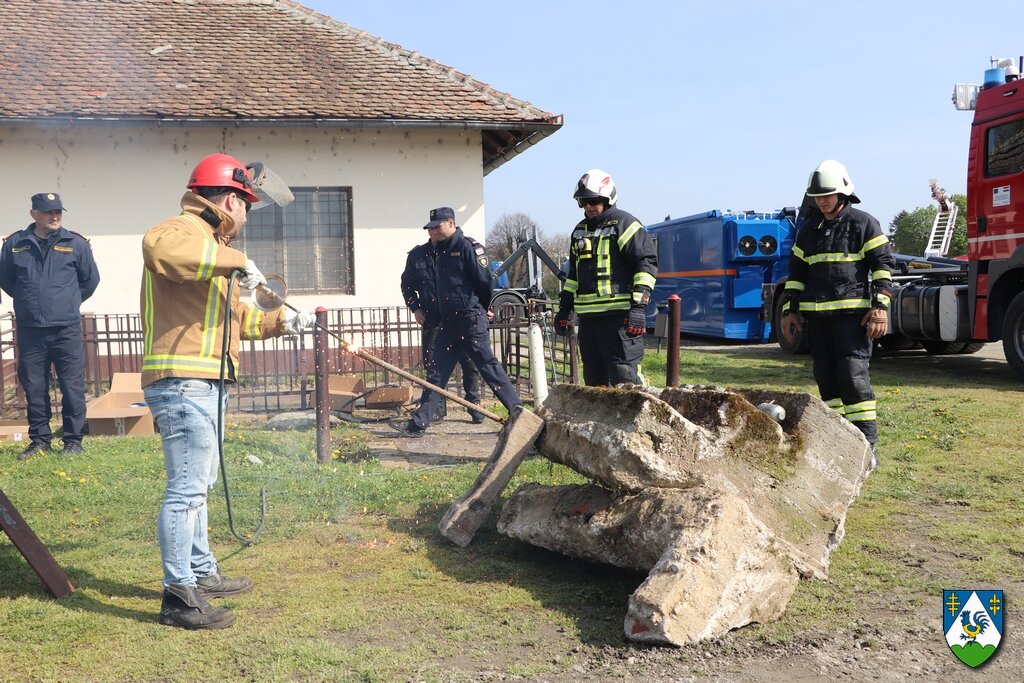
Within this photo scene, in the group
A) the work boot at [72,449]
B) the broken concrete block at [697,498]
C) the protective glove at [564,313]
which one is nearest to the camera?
the broken concrete block at [697,498]

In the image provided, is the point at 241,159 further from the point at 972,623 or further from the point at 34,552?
the point at 972,623

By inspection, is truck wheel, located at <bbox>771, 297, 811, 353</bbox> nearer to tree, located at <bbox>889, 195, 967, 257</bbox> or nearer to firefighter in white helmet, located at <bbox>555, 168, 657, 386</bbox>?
firefighter in white helmet, located at <bbox>555, 168, 657, 386</bbox>

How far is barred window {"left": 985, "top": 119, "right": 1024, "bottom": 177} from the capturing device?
10.0 meters

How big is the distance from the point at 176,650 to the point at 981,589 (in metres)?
3.35

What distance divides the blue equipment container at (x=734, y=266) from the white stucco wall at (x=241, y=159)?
5302mm

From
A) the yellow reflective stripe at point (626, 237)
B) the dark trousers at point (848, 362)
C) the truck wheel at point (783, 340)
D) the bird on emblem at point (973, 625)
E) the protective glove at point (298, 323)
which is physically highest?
the yellow reflective stripe at point (626, 237)

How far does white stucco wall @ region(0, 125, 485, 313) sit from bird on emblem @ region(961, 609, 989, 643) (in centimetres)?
960

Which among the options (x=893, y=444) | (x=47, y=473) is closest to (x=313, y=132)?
(x=47, y=473)

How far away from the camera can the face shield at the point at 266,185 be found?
4.16 m

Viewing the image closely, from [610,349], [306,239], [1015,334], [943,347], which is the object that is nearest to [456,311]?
[610,349]

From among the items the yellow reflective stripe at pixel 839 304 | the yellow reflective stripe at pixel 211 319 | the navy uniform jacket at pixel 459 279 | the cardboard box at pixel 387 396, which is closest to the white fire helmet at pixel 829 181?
the yellow reflective stripe at pixel 839 304

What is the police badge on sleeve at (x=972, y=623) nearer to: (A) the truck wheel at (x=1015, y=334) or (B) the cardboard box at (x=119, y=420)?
(B) the cardboard box at (x=119, y=420)

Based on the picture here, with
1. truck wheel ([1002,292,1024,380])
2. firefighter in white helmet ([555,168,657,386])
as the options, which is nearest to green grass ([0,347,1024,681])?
firefighter in white helmet ([555,168,657,386])

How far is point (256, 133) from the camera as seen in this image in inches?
485
